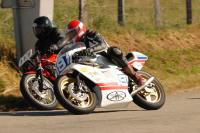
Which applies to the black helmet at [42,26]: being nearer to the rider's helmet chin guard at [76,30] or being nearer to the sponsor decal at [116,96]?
the rider's helmet chin guard at [76,30]

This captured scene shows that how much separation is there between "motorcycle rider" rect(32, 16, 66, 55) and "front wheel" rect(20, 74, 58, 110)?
1.94 ft

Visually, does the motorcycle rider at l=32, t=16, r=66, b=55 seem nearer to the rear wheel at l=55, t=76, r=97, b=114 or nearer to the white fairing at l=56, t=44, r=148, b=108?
the white fairing at l=56, t=44, r=148, b=108

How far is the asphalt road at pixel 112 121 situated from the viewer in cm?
894

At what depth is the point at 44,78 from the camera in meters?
12.2

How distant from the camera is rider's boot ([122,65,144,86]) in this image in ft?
37.8

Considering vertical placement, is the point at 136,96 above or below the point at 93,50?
below

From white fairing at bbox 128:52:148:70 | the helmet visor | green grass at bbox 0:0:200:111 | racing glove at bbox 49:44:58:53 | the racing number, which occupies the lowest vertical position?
green grass at bbox 0:0:200:111

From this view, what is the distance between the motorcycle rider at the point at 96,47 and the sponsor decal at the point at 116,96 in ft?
1.36

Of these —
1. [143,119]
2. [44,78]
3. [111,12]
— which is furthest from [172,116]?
[111,12]

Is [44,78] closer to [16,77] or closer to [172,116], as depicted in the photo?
[16,77]

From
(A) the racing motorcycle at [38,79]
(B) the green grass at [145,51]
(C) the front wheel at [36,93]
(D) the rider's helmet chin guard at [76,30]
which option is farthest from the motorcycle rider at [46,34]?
(B) the green grass at [145,51]

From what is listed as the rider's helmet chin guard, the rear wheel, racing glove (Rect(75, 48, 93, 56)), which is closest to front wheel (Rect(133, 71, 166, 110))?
the rear wheel

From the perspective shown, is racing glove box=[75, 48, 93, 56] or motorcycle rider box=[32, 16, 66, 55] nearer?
racing glove box=[75, 48, 93, 56]

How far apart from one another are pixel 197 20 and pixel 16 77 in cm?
904
